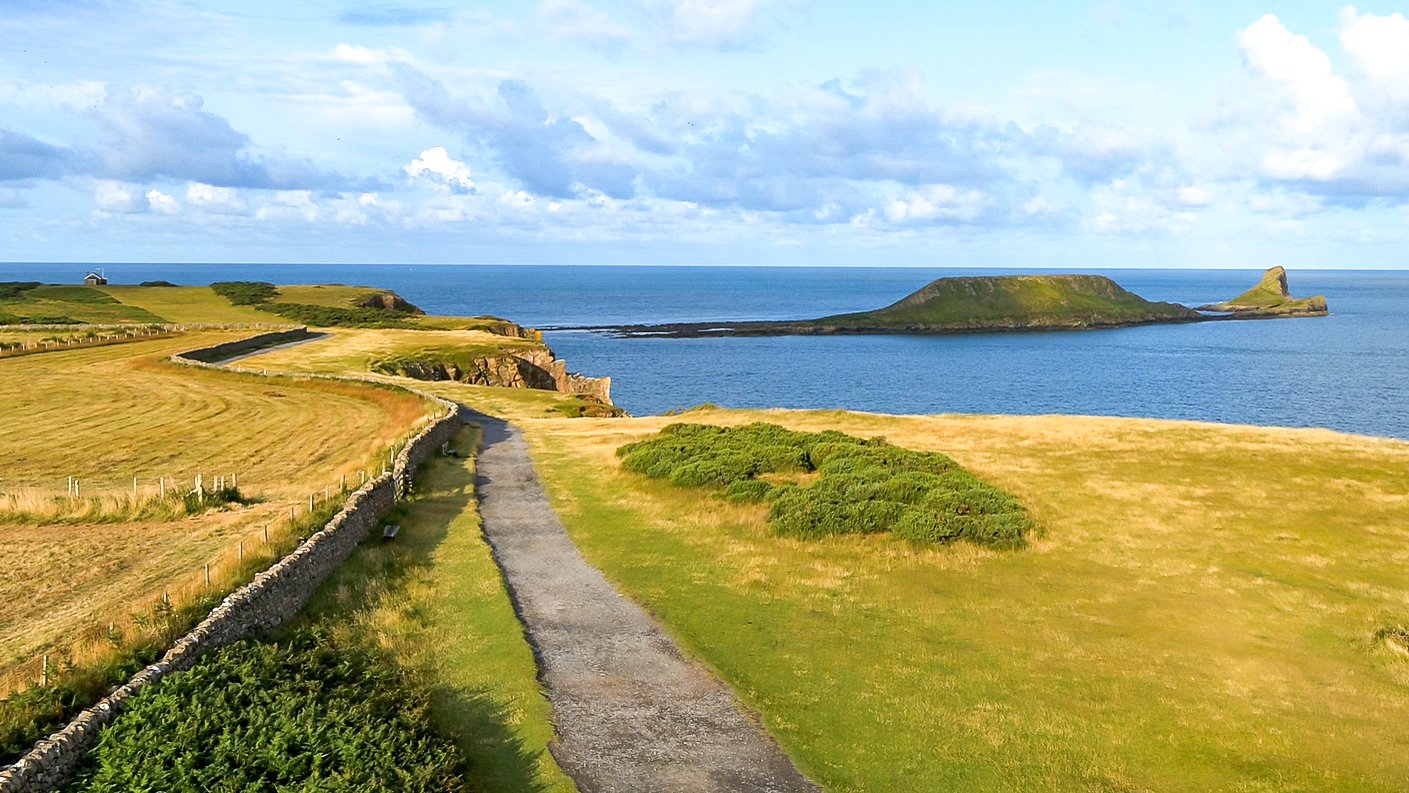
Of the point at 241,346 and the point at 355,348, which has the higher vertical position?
the point at 241,346

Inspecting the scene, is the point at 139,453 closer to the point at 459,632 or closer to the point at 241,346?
the point at 459,632

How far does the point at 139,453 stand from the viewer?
45.5m

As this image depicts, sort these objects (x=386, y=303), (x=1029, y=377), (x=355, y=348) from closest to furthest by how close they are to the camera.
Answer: (x=355, y=348) → (x=1029, y=377) → (x=386, y=303)

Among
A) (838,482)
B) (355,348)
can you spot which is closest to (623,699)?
(838,482)

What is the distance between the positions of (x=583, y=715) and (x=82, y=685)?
28.7 ft

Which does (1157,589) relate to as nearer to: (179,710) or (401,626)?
(401,626)

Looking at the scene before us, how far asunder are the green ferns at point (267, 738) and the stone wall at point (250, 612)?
12.2 inches

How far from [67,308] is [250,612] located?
13047 cm

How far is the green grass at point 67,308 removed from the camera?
11381 cm

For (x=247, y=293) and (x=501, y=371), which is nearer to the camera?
(x=501, y=371)

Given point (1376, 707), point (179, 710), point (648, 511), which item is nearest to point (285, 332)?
point (648, 511)

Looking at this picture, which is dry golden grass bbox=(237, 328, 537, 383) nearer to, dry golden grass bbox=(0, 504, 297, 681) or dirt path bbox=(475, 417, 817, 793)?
dry golden grass bbox=(0, 504, 297, 681)

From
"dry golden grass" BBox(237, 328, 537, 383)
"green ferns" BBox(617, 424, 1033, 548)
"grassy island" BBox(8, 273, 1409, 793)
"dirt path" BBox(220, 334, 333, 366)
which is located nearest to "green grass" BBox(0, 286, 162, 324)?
"dirt path" BBox(220, 334, 333, 366)

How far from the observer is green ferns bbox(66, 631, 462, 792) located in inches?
549
